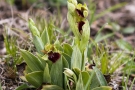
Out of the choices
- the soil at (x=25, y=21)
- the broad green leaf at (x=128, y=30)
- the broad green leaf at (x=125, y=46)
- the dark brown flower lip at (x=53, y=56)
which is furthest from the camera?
the broad green leaf at (x=128, y=30)

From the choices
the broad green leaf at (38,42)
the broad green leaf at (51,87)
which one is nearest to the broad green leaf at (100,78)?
the broad green leaf at (51,87)

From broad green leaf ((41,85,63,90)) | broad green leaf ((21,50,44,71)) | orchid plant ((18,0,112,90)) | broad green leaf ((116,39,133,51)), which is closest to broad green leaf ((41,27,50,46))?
orchid plant ((18,0,112,90))

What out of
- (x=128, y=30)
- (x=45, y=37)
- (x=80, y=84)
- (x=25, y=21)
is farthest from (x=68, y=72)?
(x=128, y=30)

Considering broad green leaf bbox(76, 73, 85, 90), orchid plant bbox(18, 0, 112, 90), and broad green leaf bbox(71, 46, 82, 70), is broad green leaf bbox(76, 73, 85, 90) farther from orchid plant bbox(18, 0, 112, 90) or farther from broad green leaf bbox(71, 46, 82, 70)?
broad green leaf bbox(71, 46, 82, 70)

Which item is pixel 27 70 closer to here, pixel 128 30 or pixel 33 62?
pixel 33 62

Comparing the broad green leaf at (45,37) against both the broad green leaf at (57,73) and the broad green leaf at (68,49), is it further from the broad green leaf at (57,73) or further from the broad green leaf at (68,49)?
the broad green leaf at (57,73)

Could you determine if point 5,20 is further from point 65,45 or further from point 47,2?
point 65,45

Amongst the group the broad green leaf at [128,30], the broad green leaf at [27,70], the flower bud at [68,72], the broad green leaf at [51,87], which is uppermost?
the broad green leaf at [128,30]
